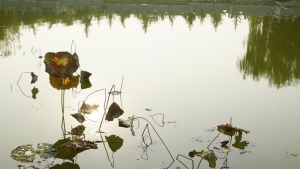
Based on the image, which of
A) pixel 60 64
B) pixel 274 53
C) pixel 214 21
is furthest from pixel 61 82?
pixel 214 21

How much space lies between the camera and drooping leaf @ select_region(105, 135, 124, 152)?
4993mm

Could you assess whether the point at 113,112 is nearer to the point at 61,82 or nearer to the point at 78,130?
the point at 78,130

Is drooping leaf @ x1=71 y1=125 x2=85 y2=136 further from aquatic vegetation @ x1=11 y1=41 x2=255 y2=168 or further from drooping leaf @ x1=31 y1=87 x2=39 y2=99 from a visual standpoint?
drooping leaf @ x1=31 y1=87 x2=39 y2=99

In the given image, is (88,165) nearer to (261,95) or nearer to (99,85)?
(99,85)

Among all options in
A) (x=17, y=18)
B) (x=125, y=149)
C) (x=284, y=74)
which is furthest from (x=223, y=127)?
(x=17, y=18)

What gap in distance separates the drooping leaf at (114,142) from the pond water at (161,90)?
3cm

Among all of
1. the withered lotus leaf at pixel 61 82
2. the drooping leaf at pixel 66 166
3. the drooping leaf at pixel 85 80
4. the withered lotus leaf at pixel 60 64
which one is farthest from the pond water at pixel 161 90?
the withered lotus leaf at pixel 60 64

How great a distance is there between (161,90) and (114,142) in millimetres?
2589

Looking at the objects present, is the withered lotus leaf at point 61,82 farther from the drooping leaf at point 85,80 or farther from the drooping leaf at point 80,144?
the drooping leaf at point 85,80

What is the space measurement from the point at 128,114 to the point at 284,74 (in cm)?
484

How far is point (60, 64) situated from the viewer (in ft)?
16.8

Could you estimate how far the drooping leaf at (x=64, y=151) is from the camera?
4676mm

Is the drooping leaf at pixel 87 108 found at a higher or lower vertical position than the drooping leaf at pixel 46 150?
higher

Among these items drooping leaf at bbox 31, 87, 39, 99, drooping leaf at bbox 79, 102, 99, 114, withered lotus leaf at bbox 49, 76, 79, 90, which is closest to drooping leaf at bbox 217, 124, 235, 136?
drooping leaf at bbox 79, 102, 99, 114
